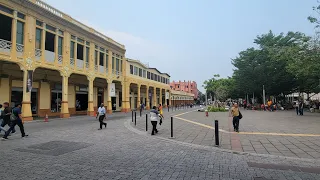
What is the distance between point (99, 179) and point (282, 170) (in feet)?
14.2

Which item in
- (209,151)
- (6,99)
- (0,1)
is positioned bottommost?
(209,151)

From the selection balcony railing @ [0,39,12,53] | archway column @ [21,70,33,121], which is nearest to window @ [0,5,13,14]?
balcony railing @ [0,39,12,53]

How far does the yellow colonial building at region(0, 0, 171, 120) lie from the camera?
17.8m

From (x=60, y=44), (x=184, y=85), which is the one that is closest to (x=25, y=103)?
(x=60, y=44)

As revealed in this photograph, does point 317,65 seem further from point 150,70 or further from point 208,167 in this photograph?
point 150,70

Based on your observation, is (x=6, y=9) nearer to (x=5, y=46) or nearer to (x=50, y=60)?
(x=5, y=46)

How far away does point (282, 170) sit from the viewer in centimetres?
546

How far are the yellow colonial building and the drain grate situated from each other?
457 inches

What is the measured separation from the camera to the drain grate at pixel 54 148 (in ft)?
23.7

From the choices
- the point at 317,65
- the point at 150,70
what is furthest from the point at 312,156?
the point at 150,70

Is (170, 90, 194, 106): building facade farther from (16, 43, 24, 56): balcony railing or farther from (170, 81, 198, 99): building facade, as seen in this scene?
(16, 43, 24, 56): balcony railing

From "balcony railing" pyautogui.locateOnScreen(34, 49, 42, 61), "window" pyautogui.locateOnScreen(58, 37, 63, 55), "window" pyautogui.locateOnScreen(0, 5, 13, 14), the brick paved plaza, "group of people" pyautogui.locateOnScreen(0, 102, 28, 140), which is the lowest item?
the brick paved plaza

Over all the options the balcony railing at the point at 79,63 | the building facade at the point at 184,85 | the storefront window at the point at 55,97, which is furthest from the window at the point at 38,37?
the building facade at the point at 184,85

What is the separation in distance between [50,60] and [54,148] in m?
15.6
